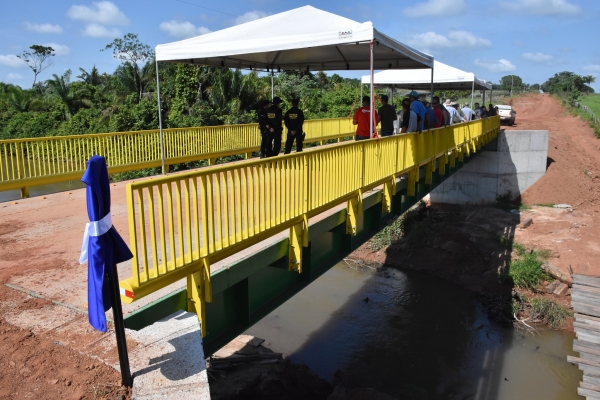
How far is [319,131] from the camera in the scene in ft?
61.2

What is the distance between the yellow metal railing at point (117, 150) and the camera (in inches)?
342

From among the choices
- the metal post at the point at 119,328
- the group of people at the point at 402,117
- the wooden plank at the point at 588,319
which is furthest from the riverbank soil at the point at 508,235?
the metal post at the point at 119,328

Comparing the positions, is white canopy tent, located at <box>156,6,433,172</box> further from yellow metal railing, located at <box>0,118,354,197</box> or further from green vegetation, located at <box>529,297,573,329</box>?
green vegetation, located at <box>529,297,573,329</box>

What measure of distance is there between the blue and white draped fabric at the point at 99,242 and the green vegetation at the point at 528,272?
15947 mm

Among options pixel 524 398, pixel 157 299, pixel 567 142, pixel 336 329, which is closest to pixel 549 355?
pixel 524 398

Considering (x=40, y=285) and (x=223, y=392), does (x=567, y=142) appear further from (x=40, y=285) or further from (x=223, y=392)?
(x=40, y=285)

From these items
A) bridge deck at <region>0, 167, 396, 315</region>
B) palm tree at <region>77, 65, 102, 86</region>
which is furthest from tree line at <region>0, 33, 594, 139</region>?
bridge deck at <region>0, 167, 396, 315</region>

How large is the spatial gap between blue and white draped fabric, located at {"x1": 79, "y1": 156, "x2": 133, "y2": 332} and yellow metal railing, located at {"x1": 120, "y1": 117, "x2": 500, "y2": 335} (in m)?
0.27

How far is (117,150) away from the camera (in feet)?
34.4

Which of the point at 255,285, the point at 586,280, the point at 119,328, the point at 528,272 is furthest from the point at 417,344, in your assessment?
the point at 119,328

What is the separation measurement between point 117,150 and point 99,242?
816 cm

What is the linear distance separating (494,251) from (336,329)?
7950mm

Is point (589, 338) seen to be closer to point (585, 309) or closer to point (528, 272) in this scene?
point (585, 309)

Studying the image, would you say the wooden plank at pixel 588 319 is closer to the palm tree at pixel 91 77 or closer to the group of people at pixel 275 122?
the group of people at pixel 275 122
